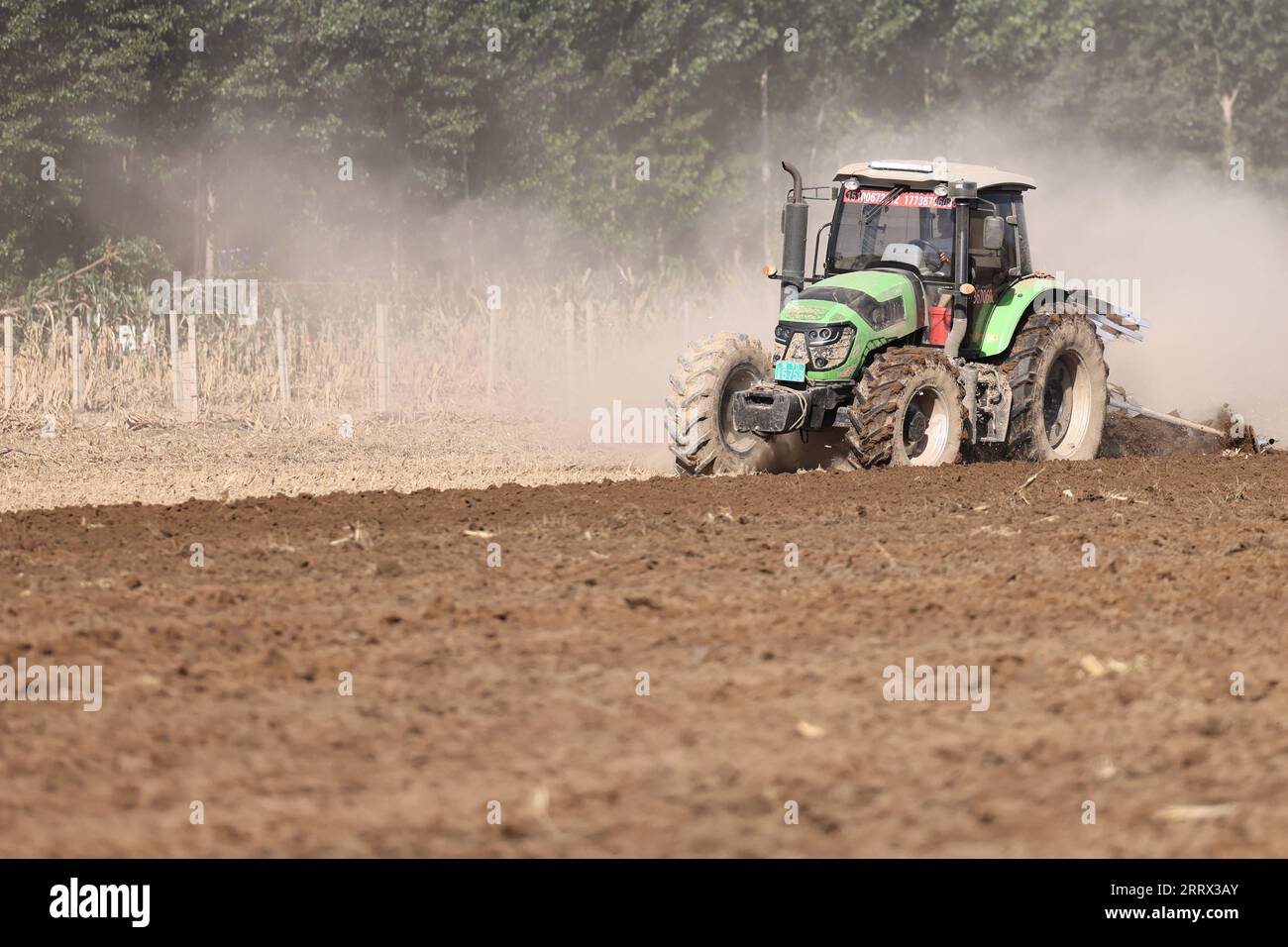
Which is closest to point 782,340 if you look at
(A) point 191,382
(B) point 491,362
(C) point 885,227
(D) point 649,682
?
(C) point 885,227

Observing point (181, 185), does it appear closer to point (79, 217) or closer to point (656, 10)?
point (79, 217)

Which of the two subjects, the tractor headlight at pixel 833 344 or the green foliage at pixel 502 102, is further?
the green foliage at pixel 502 102

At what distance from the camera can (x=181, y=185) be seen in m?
36.9

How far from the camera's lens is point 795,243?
531 inches

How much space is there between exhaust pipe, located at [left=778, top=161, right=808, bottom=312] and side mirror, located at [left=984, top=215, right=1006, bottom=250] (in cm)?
146

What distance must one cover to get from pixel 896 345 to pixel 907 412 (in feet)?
2.12

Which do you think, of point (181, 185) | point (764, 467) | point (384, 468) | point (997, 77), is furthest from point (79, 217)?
point (997, 77)

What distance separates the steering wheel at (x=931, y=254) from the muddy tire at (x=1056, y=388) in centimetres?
110

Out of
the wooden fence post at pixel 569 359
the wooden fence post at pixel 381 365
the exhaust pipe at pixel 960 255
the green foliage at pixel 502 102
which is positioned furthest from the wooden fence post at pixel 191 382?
the green foliage at pixel 502 102

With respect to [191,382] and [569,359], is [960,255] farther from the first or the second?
[191,382]

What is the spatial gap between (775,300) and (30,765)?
23434 mm

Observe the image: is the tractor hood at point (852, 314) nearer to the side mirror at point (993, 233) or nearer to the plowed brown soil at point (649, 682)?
the side mirror at point (993, 233)

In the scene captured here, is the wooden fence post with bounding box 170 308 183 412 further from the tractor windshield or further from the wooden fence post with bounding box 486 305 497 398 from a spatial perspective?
the tractor windshield

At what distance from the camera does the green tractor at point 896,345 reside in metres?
12.6
